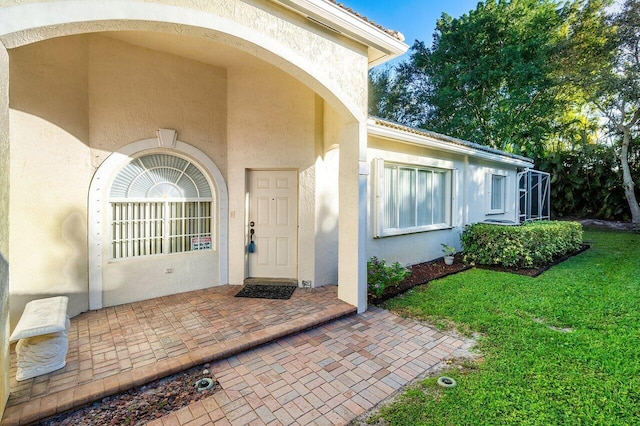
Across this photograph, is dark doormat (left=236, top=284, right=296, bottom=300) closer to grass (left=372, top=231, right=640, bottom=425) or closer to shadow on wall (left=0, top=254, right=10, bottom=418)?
grass (left=372, top=231, right=640, bottom=425)

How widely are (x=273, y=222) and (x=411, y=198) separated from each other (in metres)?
4.04

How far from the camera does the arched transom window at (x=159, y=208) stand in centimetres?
559

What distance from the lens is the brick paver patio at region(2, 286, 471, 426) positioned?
118 inches

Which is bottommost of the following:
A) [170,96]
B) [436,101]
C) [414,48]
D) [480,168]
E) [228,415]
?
[228,415]

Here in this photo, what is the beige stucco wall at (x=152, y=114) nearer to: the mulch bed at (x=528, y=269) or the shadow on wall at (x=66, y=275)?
the shadow on wall at (x=66, y=275)

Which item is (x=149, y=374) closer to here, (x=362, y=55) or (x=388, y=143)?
(x=362, y=55)

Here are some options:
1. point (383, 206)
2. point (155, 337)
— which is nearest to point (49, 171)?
point (155, 337)

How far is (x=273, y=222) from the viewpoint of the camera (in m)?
6.85

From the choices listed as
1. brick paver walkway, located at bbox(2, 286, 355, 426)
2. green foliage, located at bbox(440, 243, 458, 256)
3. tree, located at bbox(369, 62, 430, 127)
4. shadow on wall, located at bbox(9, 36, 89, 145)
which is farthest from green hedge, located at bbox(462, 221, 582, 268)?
tree, located at bbox(369, 62, 430, 127)

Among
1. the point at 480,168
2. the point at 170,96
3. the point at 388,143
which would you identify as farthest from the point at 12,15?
the point at 480,168

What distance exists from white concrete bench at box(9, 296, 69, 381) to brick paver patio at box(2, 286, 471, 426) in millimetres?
108

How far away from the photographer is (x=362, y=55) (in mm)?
5195

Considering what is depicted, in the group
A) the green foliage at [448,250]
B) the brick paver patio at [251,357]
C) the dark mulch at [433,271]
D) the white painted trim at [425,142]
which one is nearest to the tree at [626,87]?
the white painted trim at [425,142]

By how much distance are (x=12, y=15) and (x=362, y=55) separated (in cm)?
443
